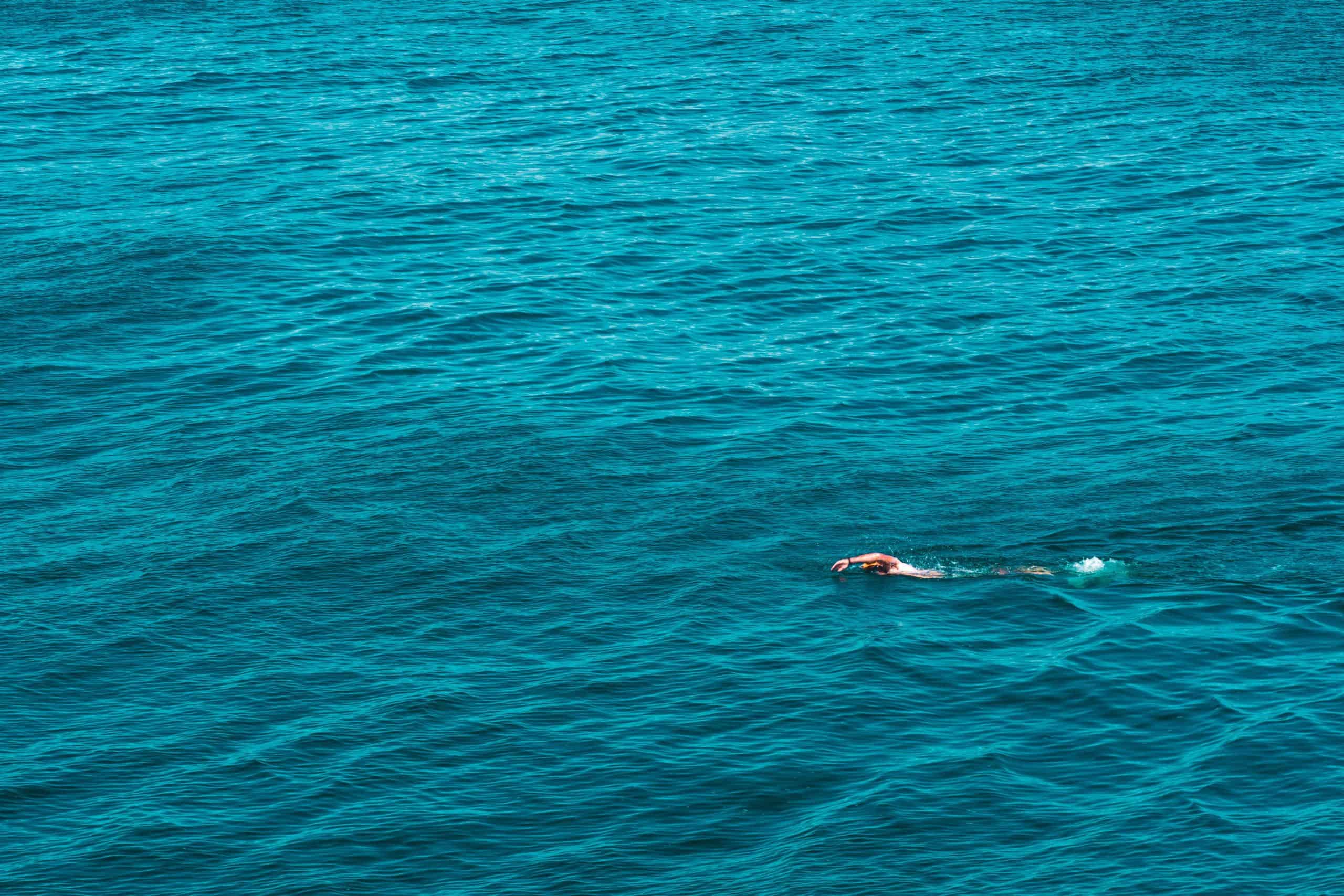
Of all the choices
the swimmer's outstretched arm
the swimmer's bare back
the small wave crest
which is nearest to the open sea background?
the small wave crest

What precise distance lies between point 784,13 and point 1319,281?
1946 inches

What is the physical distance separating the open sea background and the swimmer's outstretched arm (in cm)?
70

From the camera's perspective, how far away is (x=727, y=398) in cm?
6234

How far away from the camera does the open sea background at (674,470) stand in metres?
39.7

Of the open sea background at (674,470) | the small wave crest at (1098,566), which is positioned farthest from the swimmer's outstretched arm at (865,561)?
the small wave crest at (1098,566)

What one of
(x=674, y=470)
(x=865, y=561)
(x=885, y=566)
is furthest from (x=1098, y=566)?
(x=674, y=470)

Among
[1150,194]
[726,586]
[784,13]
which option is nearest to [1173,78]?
[1150,194]

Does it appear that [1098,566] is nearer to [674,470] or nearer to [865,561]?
[865,561]

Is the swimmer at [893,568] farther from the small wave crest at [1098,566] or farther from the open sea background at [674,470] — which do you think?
the small wave crest at [1098,566]

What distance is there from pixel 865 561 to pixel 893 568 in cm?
95

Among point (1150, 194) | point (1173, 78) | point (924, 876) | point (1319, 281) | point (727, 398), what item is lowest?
point (924, 876)

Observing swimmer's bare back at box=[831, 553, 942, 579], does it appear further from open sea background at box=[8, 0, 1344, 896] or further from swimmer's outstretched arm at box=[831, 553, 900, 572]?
open sea background at box=[8, 0, 1344, 896]

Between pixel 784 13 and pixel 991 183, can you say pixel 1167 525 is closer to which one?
pixel 991 183

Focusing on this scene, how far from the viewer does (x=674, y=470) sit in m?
56.8
